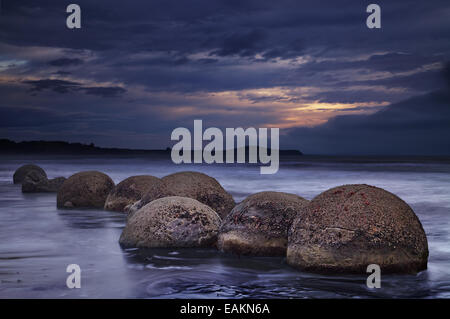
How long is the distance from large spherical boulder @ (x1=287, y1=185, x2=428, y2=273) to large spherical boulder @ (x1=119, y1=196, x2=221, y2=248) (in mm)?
2258

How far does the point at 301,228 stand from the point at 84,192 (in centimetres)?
1096

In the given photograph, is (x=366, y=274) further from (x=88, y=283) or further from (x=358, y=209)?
(x=88, y=283)

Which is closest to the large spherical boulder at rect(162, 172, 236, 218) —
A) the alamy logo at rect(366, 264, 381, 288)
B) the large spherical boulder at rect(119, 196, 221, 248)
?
the large spherical boulder at rect(119, 196, 221, 248)

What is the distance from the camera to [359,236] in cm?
775

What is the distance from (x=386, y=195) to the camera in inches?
326

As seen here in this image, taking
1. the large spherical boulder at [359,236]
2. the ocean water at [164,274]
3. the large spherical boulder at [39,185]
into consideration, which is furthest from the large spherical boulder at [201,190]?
the large spherical boulder at [39,185]

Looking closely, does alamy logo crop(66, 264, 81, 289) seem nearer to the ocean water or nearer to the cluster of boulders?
the ocean water

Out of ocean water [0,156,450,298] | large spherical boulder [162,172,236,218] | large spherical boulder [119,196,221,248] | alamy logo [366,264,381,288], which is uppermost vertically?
large spherical boulder [162,172,236,218]

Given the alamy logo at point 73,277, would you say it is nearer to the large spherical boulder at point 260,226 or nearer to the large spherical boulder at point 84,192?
the large spherical boulder at point 260,226

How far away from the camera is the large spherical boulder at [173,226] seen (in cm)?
987

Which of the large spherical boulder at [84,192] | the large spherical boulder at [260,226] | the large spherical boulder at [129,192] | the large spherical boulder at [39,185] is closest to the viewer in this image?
the large spherical boulder at [260,226]

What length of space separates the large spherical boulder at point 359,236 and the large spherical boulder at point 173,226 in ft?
7.41

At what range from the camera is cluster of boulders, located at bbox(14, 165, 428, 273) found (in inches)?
306
